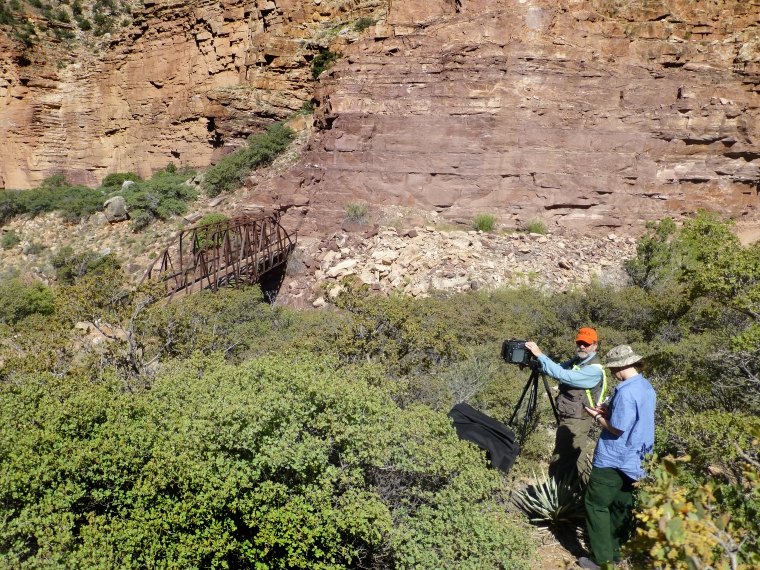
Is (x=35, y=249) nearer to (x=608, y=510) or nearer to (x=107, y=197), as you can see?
(x=107, y=197)

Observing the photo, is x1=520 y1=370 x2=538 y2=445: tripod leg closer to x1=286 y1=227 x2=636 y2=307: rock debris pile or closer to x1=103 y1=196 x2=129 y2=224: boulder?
x1=286 y1=227 x2=636 y2=307: rock debris pile

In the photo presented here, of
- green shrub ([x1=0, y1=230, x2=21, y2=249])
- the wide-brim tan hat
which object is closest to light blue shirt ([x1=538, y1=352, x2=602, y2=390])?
the wide-brim tan hat

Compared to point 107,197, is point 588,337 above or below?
above

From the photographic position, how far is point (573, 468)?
16.8 feet

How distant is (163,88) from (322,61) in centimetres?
1143

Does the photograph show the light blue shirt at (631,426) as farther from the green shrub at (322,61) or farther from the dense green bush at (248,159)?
the green shrub at (322,61)

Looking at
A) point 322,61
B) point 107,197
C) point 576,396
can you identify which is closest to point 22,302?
point 107,197

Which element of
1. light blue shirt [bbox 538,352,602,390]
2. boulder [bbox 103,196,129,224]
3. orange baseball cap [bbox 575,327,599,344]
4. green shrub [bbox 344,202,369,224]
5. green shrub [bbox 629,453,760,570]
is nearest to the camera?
green shrub [bbox 629,453,760,570]

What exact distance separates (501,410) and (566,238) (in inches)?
495

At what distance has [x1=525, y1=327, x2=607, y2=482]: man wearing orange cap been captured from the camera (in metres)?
4.27

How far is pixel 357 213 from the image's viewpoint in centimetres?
1866

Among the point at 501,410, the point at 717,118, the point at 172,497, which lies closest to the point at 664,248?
the point at 717,118

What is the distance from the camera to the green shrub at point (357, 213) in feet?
61.1

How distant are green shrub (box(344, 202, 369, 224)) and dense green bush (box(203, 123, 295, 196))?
19.5 ft
